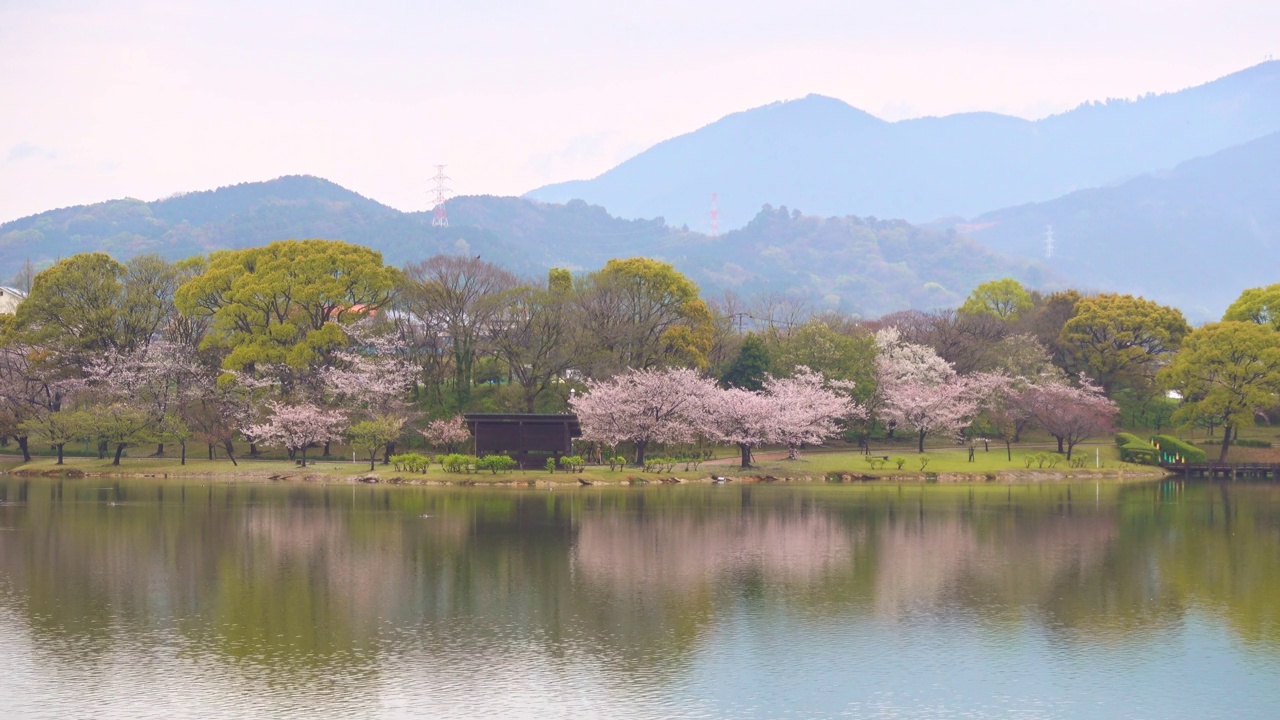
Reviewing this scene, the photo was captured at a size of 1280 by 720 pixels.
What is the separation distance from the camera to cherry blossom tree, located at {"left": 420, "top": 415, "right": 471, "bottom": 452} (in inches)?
2817

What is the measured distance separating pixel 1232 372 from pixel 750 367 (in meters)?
30.7

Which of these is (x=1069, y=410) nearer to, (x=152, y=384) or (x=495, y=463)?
(x=495, y=463)

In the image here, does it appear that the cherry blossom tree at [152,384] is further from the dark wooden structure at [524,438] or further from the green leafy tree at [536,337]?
the green leafy tree at [536,337]

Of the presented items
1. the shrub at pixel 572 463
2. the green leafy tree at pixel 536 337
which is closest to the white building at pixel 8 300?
the green leafy tree at pixel 536 337

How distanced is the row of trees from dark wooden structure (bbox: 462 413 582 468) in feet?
7.55

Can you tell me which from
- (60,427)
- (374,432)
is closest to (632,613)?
(374,432)

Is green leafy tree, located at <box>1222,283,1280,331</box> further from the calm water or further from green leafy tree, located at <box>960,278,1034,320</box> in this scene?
the calm water

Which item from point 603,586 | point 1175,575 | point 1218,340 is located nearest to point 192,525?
point 603,586

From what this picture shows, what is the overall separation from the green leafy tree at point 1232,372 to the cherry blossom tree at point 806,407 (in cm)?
2178

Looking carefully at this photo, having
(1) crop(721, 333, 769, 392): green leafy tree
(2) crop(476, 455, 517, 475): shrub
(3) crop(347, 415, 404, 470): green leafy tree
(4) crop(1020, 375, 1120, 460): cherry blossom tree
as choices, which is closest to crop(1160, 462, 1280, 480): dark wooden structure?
(4) crop(1020, 375, 1120, 460): cherry blossom tree

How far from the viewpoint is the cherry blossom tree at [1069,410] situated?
73.7m

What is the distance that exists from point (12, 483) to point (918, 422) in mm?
53692

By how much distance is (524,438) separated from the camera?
219 feet

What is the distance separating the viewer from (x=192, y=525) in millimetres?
43219
